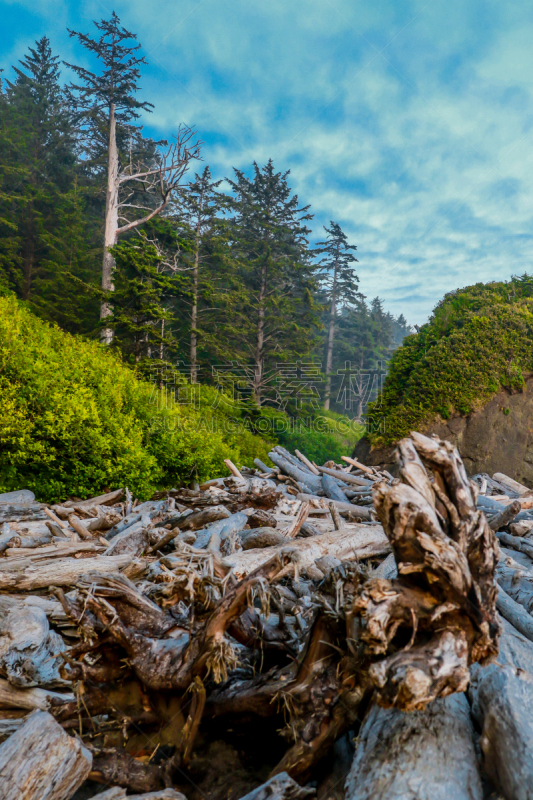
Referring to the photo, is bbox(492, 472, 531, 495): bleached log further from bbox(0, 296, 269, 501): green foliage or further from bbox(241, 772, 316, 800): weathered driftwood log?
bbox(241, 772, 316, 800): weathered driftwood log

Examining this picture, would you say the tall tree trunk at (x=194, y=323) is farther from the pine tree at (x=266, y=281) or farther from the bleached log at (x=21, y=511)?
the bleached log at (x=21, y=511)

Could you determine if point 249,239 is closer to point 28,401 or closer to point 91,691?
point 28,401

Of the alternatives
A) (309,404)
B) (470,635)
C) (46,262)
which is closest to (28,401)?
(470,635)

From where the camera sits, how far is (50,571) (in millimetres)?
3557

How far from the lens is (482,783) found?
1506 millimetres

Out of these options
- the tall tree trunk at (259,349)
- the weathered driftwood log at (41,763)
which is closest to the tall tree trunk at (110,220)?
the tall tree trunk at (259,349)

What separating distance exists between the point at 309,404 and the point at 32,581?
20496mm

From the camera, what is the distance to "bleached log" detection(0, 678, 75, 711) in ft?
7.16

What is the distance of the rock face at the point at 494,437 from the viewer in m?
11.5

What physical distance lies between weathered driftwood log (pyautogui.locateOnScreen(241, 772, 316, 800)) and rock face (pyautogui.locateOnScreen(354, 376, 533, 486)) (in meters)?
10.4

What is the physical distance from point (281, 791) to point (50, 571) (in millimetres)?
2881

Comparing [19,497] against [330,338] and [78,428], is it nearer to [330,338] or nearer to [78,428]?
[78,428]

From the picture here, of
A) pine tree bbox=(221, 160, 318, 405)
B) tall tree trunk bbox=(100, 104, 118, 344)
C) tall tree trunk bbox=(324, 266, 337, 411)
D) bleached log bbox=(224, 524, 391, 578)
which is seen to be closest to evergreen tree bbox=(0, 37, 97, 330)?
tall tree trunk bbox=(100, 104, 118, 344)

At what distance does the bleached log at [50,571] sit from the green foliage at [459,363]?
31.1ft
